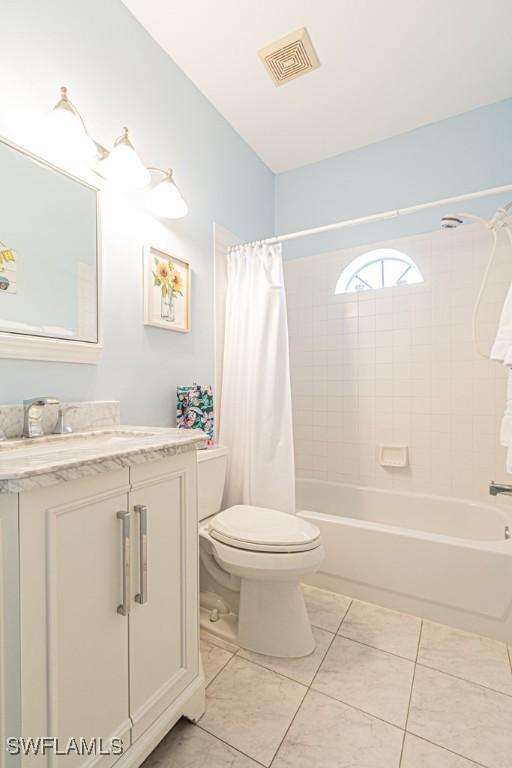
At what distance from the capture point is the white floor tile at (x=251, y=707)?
1057 millimetres

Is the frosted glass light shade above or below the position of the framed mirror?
above

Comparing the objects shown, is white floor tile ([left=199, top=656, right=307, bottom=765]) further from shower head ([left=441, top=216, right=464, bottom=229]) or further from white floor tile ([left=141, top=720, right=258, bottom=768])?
shower head ([left=441, top=216, right=464, bottom=229])

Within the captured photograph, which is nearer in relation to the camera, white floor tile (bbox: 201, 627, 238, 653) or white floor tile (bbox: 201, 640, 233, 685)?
white floor tile (bbox: 201, 640, 233, 685)

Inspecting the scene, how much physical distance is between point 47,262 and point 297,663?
1.68 meters

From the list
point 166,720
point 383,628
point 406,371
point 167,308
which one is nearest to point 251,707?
point 166,720

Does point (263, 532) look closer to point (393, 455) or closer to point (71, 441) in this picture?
point (71, 441)

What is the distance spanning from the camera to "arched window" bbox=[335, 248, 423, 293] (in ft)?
8.13

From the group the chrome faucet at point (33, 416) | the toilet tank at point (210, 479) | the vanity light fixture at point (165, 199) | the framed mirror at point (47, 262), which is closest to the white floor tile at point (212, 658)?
the toilet tank at point (210, 479)

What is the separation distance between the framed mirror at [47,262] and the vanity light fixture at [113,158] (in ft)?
0.32

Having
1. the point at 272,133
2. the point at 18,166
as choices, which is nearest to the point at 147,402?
the point at 18,166

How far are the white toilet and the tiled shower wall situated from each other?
1123mm

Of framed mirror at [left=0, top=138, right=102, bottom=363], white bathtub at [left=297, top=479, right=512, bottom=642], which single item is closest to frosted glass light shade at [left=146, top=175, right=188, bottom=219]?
framed mirror at [left=0, top=138, right=102, bottom=363]

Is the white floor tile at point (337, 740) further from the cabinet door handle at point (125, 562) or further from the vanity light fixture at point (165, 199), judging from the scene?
the vanity light fixture at point (165, 199)

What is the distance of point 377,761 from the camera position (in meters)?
1.00
